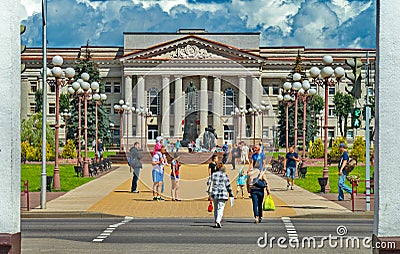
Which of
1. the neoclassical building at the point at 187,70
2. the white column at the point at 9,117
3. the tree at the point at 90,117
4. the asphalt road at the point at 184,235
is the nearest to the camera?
the white column at the point at 9,117

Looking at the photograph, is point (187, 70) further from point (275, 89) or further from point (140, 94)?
point (275, 89)

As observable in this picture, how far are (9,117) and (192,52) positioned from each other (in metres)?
114

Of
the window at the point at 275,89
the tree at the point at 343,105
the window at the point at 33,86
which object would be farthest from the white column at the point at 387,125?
the window at the point at 275,89

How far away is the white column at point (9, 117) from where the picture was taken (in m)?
7.87

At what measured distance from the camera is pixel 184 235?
1526 centimetres

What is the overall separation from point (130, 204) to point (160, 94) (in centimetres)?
9568

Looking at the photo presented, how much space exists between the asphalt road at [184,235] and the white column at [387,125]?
4964mm

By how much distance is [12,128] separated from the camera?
7.95 m

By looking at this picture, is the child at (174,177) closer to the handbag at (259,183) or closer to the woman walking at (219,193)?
the handbag at (259,183)

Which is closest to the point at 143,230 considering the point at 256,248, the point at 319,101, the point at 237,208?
the point at 256,248

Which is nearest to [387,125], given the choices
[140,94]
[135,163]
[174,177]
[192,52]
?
[174,177]

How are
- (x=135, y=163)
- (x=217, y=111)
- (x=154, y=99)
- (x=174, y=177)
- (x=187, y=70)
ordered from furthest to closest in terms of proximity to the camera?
1. (x=187, y=70)
2. (x=154, y=99)
3. (x=217, y=111)
4. (x=135, y=163)
5. (x=174, y=177)

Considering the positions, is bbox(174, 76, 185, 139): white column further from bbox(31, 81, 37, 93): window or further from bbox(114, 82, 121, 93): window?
bbox(31, 81, 37, 93): window

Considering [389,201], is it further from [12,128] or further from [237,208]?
[237,208]
